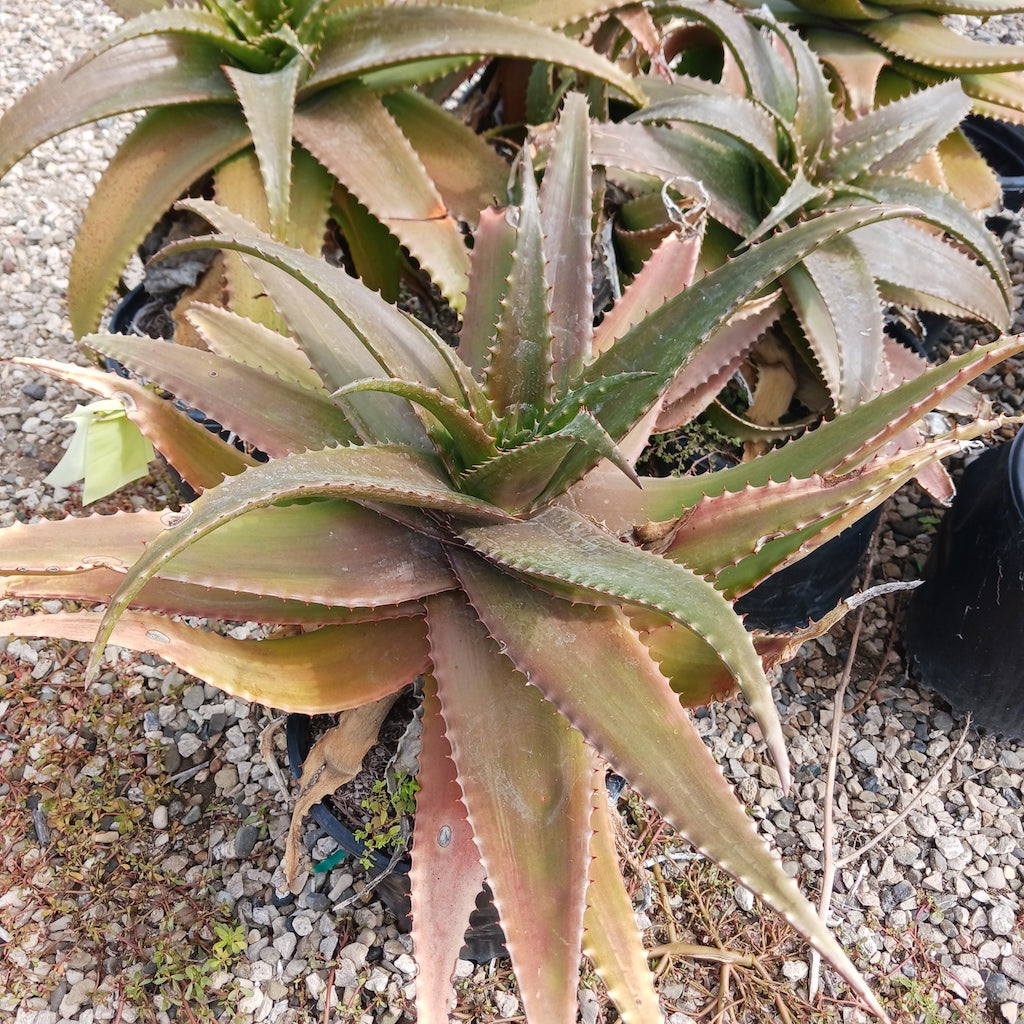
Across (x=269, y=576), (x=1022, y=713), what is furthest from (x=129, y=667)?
(x=1022, y=713)

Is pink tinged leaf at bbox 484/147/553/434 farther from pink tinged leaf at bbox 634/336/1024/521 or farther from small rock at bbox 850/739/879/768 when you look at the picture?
small rock at bbox 850/739/879/768

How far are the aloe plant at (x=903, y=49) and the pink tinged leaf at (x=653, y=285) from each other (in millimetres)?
852

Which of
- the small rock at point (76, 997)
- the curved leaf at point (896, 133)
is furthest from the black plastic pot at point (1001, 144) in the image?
the small rock at point (76, 997)

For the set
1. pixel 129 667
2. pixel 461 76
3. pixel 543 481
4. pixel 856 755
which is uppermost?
pixel 461 76

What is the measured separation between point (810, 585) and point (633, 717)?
95 centimetres

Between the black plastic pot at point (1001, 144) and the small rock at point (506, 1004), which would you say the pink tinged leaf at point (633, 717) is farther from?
the black plastic pot at point (1001, 144)

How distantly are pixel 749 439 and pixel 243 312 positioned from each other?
888 mm

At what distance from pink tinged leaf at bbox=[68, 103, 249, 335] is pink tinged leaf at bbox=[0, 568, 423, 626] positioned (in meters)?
0.85

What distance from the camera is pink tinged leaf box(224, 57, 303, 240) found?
1264 millimetres

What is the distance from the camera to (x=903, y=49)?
5.79 feet

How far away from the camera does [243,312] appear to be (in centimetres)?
139

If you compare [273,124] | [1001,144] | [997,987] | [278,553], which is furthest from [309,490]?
[1001,144]

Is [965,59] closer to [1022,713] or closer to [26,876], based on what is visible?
[1022,713]

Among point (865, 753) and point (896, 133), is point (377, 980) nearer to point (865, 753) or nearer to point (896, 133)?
point (865, 753)
